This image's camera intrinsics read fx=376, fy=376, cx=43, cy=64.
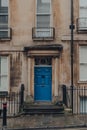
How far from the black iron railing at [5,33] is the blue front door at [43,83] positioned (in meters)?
2.57

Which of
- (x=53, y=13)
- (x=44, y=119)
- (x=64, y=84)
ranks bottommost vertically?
(x=44, y=119)

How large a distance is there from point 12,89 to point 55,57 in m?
3.19

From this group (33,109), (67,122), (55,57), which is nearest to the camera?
(67,122)

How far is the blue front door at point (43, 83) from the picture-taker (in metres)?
22.7

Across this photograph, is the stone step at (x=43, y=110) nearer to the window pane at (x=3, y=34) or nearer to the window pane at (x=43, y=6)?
the window pane at (x=3, y=34)

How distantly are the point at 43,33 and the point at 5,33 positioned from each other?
7.56 ft

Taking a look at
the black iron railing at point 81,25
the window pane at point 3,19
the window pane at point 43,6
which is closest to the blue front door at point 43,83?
the black iron railing at point 81,25

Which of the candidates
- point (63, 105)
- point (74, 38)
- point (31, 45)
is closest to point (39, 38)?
point (31, 45)

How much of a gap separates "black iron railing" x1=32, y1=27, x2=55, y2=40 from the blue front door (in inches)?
74.2

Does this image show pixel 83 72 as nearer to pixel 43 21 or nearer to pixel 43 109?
pixel 43 109

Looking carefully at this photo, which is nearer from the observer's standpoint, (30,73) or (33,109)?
(33,109)

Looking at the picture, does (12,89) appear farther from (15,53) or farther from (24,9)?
(24,9)

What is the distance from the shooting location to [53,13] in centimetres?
2272

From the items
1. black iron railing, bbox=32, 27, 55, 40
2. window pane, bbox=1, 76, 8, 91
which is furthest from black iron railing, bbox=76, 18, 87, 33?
window pane, bbox=1, 76, 8, 91
